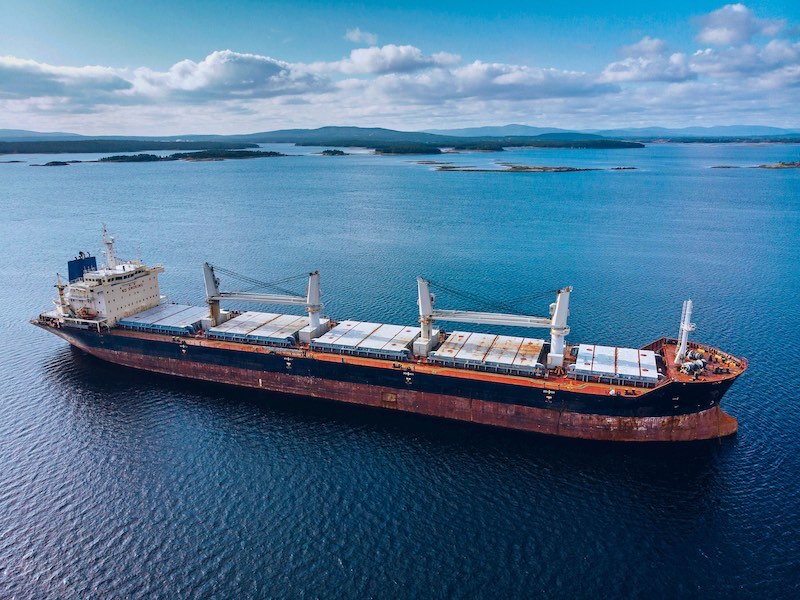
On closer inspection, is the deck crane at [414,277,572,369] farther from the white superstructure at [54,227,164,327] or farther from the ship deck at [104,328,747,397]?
the white superstructure at [54,227,164,327]

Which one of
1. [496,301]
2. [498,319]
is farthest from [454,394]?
[496,301]

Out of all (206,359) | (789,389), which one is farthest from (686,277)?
(206,359)

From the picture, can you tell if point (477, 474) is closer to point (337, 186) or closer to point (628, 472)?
point (628, 472)

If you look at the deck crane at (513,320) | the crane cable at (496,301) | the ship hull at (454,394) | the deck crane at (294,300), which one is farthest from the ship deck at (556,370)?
the crane cable at (496,301)

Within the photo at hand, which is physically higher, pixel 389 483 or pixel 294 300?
pixel 294 300

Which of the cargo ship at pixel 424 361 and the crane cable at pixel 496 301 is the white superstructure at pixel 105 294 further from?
the crane cable at pixel 496 301

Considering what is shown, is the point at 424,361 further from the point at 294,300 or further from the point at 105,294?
the point at 105,294
